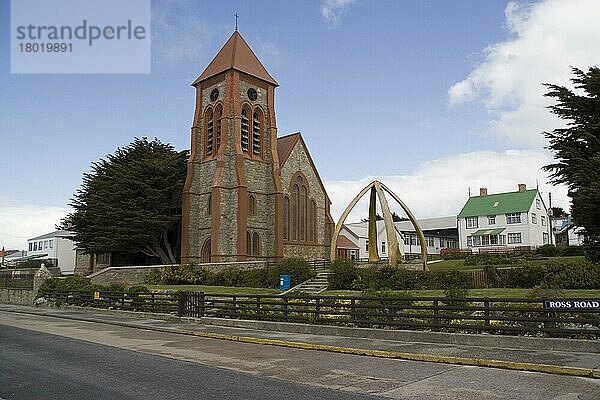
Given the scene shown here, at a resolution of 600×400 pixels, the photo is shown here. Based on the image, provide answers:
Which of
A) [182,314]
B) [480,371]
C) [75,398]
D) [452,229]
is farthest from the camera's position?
[452,229]

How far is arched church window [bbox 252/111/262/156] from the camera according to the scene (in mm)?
55094

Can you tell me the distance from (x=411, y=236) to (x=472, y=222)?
37.6 feet

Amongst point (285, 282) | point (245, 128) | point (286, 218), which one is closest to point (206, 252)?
point (286, 218)

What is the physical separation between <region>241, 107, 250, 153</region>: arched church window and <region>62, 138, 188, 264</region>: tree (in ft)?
26.8

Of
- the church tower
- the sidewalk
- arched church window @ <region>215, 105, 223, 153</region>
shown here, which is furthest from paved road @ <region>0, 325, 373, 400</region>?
arched church window @ <region>215, 105, 223, 153</region>

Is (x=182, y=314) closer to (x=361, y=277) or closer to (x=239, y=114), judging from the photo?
Answer: (x=361, y=277)

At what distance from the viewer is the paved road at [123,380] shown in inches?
374

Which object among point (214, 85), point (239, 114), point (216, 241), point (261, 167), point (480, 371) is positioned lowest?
point (480, 371)

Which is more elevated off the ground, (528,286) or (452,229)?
(452,229)

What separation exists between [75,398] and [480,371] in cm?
785

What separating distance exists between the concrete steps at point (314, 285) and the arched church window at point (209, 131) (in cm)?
2286

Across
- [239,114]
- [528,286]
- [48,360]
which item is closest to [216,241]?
[239,114]

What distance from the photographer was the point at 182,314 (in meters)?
24.7

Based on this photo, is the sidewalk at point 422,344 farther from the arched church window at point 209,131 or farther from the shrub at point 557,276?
the arched church window at point 209,131
